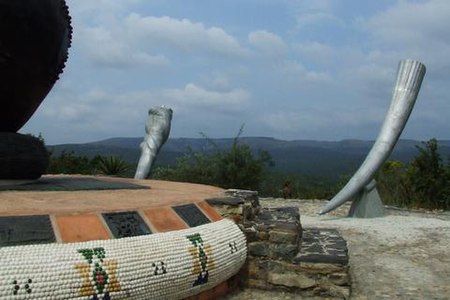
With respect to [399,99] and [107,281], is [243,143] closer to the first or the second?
[399,99]

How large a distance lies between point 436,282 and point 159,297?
289 centimetres

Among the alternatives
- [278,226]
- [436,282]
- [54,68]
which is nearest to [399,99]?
[436,282]

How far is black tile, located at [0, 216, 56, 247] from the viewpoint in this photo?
294 centimetres

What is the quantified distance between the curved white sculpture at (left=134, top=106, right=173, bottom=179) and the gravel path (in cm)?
267

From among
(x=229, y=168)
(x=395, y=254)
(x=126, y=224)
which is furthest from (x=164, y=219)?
(x=229, y=168)

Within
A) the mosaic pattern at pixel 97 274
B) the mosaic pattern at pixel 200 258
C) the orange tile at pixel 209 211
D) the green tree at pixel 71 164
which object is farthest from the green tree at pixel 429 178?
the mosaic pattern at pixel 97 274

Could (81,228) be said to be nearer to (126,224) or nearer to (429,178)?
(126,224)

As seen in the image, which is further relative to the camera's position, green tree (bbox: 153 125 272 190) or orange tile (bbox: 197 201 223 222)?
green tree (bbox: 153 125 272 190)

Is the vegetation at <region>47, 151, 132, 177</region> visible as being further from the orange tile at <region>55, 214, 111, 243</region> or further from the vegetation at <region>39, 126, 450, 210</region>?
the orange tile at <region>55, 214, 111, 243</region>

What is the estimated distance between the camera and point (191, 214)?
13.1ft

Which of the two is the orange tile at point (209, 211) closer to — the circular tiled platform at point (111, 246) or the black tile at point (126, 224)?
the circular tiled platform at point (111, 246)

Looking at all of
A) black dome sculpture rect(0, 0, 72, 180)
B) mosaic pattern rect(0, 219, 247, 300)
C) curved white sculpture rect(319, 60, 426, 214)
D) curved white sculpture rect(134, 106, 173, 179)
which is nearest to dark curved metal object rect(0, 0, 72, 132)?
black dome sculpture rect(0, 0, 72, 180)

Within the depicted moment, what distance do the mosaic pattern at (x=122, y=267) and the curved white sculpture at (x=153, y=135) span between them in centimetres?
570

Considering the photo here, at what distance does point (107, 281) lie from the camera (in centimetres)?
303
